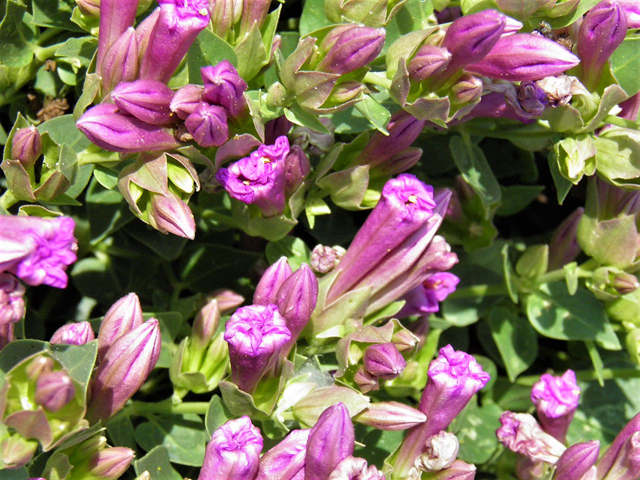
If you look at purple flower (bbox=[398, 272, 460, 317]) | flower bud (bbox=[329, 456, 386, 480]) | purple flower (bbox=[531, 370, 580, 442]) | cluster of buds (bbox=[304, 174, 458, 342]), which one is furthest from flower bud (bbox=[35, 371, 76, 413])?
purple flower (bbox=[531, 370, 580, 442])

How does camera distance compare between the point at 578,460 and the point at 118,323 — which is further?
the point at 578,460

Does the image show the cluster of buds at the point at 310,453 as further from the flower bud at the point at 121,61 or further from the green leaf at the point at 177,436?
the flower bud at the point at 121,61

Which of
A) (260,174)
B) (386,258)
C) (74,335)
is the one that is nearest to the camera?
(74,335)

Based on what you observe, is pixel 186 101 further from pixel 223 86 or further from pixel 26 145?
pixel 26 145

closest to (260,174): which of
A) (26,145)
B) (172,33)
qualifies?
(172,33)


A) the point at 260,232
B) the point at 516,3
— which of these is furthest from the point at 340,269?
the point at 516,3

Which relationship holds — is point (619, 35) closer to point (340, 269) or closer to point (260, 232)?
point (340, 269)

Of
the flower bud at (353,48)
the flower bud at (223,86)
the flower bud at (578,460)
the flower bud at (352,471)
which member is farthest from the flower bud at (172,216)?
the flower bud at (578,460)
